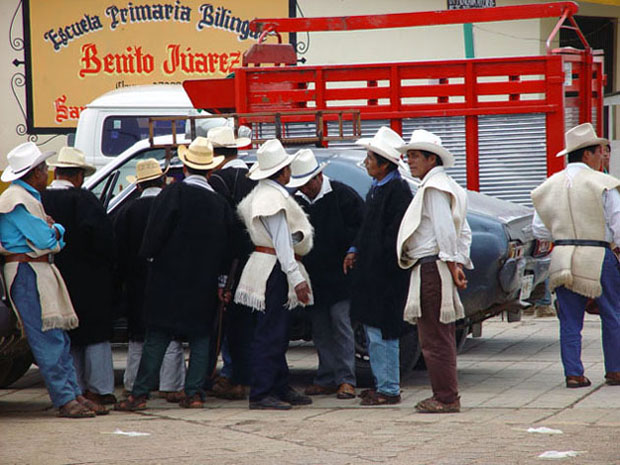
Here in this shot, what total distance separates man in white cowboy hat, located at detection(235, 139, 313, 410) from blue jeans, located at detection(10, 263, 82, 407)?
124 centimetres

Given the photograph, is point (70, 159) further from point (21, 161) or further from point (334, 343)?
point (334, 343)

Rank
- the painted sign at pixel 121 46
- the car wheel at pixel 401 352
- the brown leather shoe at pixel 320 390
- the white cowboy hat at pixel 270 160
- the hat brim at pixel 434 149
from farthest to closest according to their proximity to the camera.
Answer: the painted sign at pixel 121 46, the car wheel at pixel 401 352, the brown leather shoe at pixel 320 390, the white cowboy hat at pixel 270 160, the hat brim at pixel 434 149

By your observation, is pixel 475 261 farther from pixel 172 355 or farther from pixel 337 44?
pixel 337 44

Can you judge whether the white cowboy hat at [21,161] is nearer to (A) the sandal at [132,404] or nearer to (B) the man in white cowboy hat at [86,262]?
(B) the man in white cowboy hat at [86,262]

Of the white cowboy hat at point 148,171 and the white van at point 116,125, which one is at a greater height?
the white van at point 116,125

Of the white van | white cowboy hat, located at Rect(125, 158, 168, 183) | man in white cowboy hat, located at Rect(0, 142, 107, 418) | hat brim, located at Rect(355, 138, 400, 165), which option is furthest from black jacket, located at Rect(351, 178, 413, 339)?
the white van

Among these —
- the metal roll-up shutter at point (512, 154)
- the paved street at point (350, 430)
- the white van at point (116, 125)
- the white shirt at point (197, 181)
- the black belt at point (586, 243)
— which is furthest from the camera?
the white van at point (116, 125)

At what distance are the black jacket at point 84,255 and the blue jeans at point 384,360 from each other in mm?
1874

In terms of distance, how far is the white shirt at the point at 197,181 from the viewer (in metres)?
8.16

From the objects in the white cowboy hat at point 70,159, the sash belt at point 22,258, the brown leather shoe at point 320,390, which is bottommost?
the brown leather shoe at point 320,390

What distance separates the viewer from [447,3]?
19078 mm

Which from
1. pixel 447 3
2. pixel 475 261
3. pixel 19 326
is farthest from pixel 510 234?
pixel 447 3

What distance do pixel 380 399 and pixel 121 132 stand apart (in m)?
7.33

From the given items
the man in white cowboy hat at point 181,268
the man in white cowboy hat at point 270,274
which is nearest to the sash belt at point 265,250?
the man in white cowboy hat at point 270,274
